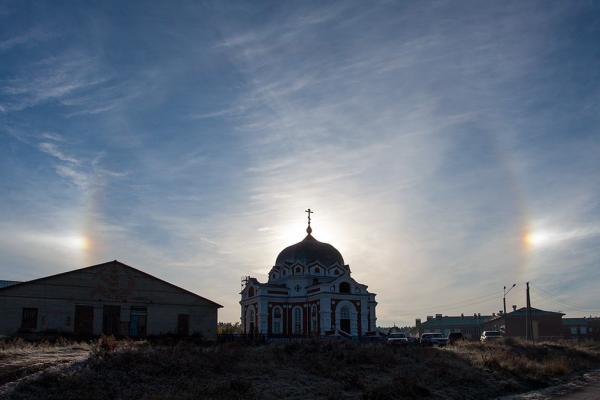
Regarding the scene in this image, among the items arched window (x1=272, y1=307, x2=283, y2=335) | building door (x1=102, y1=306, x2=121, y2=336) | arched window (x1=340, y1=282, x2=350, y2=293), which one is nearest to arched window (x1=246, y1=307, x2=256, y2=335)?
arched window (x1=272, y1=307, x2=283, y2=335)

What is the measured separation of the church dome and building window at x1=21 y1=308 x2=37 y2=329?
3301 centimetres

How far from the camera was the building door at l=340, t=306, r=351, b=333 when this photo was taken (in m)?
57.8

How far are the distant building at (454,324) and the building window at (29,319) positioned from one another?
88.8 metres

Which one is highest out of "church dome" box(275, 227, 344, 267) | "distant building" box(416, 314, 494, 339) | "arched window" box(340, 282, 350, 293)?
"church dome" box(275, 227, 344, 267)

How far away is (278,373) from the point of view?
77.4 feet

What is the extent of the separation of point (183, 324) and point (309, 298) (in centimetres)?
2246

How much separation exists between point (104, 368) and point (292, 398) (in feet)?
22.6

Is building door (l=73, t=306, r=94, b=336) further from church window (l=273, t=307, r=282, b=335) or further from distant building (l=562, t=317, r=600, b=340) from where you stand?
distant building (l=562, t=317, r=600, b=340)

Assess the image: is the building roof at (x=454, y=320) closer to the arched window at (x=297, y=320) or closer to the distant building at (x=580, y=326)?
the distant building at (x=580, y=326)

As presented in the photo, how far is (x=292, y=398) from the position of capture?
67.8 ft

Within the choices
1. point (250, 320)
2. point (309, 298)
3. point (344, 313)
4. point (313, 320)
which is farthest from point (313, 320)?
point (250, 320)

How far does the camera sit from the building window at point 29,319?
34.9 meters

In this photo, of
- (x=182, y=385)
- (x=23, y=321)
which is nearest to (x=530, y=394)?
(x=182, y=385)

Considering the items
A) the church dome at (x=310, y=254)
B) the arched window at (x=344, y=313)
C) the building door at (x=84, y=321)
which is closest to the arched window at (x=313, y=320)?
the arched window at (x=344, y=313)
